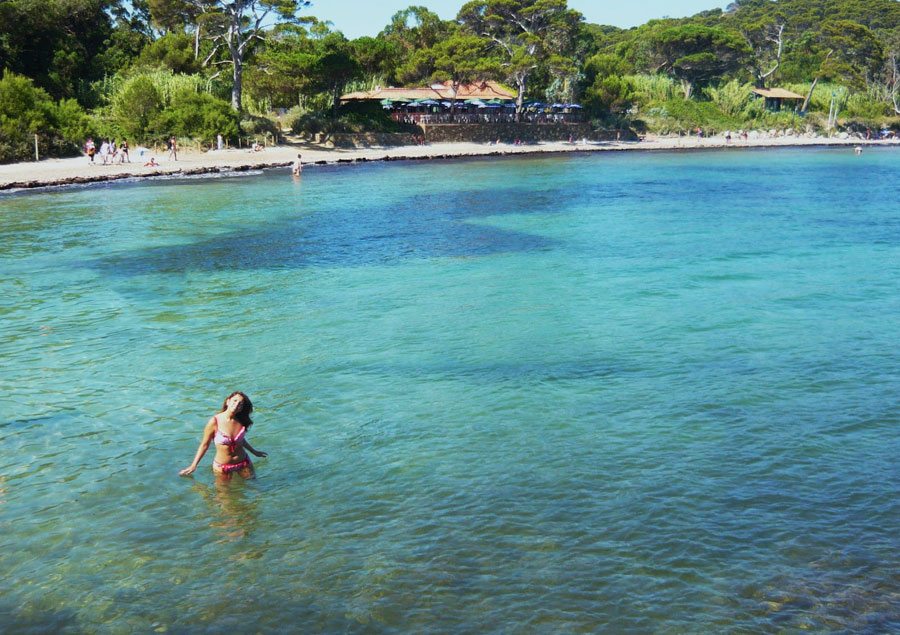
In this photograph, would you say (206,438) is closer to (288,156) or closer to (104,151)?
(104,151)

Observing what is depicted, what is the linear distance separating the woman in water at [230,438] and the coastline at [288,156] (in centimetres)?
3191

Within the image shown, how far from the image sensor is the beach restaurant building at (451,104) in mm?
64000

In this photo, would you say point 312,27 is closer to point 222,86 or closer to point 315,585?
point 222,86

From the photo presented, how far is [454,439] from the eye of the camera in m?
9.85

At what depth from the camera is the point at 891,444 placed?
961cm

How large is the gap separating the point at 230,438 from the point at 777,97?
98826 mm

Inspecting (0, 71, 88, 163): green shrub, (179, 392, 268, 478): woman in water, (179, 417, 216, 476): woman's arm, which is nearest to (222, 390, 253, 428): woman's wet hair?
(179, 392, 268, 478): woman in water

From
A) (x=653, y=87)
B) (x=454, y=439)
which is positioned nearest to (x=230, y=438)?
(x=454, y=439)

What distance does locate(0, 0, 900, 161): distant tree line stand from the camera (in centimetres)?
4847

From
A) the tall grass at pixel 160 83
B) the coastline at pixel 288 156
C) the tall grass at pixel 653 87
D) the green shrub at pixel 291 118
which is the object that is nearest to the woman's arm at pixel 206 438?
the coastline at pixel 288 156

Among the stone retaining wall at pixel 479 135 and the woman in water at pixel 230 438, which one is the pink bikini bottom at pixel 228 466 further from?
the stone retaining wall at pixel 479 135

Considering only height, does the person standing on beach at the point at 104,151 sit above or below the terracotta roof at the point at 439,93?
below

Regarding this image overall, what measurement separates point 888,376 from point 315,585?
374 inches

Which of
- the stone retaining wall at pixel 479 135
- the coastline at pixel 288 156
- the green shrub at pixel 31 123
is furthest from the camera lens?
the stone retaining wall at pixel 479 135
